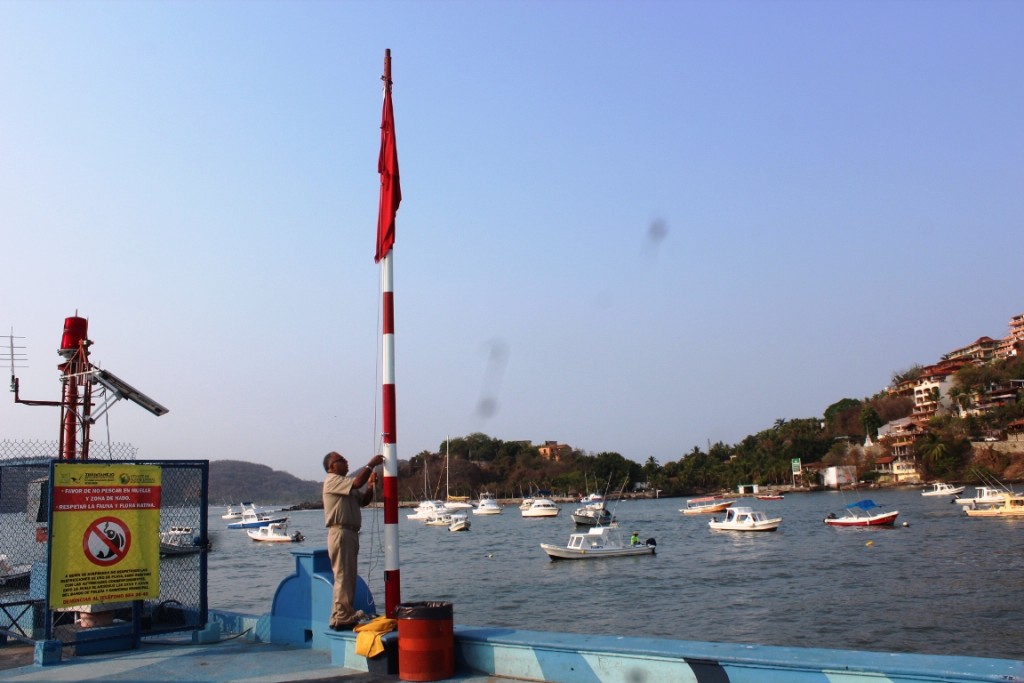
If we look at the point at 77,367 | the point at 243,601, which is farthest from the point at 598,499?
the point at 77,367

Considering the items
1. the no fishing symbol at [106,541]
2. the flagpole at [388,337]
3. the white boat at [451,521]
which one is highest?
the flagpole at [388,337]

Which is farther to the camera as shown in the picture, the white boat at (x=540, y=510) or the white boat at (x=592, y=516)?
the white boat at (x=540, y=510)

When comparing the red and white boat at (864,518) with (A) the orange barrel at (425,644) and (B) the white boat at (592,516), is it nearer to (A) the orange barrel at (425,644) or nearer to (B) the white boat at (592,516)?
(B) the white boat at (592,516)

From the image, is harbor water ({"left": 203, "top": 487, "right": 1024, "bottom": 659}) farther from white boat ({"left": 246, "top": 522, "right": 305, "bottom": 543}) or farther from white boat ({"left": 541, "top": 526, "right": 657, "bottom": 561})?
white boat ({"left": 246, "top": 522, "right": 305, "bottom": 543})

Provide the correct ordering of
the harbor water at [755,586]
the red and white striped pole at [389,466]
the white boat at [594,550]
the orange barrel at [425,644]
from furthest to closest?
the white boat at [594,550] < the harbor water at [755,586] < the red and white striped pole at [389,466] < the orange barrel at [425,644]

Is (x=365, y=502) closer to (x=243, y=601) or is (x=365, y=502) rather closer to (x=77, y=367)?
(x=77, y=367)

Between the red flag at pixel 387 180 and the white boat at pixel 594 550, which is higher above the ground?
the red flag at pixel 387 180

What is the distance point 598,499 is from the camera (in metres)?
139

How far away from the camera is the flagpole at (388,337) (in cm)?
783

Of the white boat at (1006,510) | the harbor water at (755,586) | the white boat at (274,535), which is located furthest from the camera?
the white boat at (274,535)

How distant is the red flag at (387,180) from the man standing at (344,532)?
2.32 meters

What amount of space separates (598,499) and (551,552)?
92104 millimetres

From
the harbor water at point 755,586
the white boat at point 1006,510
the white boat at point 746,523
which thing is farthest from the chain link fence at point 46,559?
the white boat at point 1006,510

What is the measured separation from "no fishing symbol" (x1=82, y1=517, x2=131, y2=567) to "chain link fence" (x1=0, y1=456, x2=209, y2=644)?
597 millimetres
